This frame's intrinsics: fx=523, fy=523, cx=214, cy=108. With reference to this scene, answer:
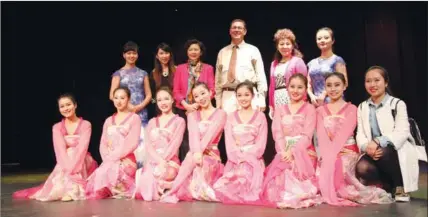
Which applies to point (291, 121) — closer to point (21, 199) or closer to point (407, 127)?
point (407, 127)

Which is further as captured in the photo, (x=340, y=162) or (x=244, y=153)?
(x=244, y=153)

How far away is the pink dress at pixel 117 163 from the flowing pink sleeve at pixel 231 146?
30.8 inches

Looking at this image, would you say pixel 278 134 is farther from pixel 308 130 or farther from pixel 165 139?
pixel 165 139

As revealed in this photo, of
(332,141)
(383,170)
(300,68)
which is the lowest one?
(383,170)

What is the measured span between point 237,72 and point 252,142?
838mm

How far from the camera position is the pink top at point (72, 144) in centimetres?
414

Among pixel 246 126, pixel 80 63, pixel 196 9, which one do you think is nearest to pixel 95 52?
pixel 80 63

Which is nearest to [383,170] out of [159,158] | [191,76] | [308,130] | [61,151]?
[308,130]

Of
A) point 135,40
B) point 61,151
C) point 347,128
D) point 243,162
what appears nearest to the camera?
point 347,128

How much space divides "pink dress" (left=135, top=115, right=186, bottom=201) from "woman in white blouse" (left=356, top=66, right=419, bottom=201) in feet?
4.49

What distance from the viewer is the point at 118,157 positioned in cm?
414

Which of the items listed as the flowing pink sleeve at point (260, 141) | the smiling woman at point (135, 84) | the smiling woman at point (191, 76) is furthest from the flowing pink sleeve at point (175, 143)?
the smiling woman at point (135, 84)

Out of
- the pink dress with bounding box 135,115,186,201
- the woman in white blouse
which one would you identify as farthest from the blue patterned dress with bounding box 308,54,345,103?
the pink dress with bounding box 135,115,186,201

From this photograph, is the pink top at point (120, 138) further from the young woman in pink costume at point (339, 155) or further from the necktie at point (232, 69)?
the young woman in pink costume at point (339, 155)
